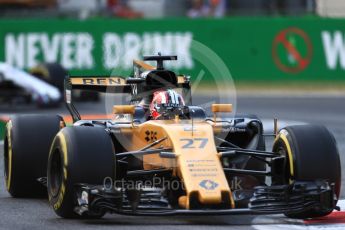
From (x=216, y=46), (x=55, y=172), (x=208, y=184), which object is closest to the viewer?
(x=208, y=184)

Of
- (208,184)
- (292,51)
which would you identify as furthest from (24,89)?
(208,184)

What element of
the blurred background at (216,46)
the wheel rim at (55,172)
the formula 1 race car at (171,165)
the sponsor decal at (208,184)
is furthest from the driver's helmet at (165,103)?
the blurred background at (216,46)

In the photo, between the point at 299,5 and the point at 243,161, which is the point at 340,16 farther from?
the point at 243,161

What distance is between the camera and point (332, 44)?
27.3 meters

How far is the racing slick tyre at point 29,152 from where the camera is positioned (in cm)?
1062

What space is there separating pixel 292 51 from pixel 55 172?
59.9 feet

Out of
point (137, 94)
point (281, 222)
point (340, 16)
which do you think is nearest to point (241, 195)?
point (281, 222)

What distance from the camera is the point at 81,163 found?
881cm

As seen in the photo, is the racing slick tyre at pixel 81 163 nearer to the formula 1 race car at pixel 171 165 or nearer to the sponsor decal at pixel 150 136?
the formula 1 race car at pixel 171 165

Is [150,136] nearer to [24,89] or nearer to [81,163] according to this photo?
[81,163]

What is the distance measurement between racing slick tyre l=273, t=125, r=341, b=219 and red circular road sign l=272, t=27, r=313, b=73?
17.8 m

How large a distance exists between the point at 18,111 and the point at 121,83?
12.0 meters

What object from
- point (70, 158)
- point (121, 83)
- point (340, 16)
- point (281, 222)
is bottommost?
point (281, 222)

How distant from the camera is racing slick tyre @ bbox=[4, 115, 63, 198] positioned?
10.6m
